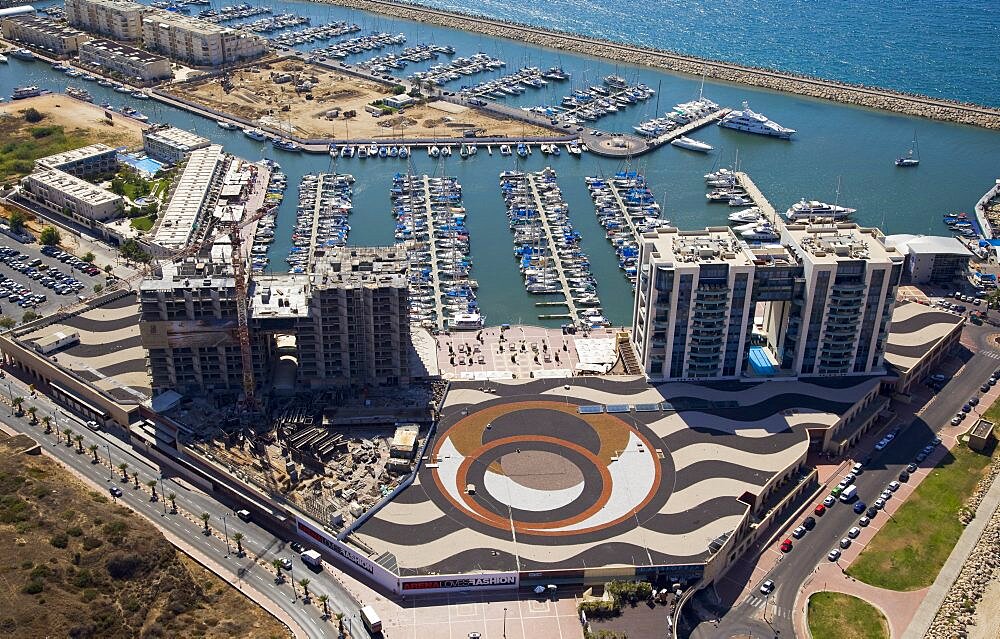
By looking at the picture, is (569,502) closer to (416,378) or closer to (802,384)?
(416,378)

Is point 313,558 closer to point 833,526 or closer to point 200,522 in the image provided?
point 200,522

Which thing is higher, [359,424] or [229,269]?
[229,269]

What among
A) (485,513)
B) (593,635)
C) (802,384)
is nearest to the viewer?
(593,635)

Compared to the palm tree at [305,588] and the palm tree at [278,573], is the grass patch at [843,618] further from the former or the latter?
the palm tree at [278,573]

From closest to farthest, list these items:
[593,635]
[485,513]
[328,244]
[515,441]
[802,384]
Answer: [593,635], [485,513], [515,441], [802,384], [328,244]

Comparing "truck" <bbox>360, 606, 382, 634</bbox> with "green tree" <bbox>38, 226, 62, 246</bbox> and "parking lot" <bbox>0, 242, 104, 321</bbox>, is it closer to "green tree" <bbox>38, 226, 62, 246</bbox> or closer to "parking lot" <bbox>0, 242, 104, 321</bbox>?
"parking lot" <bbox>0, 242, 104, 321</bbox>

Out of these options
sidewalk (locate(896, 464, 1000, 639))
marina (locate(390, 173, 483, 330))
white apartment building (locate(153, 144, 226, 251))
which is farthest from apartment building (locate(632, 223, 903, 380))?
white apartment building (locate(153, 144, 226, 251))

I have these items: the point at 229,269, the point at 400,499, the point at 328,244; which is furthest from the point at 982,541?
the point at 328,244
